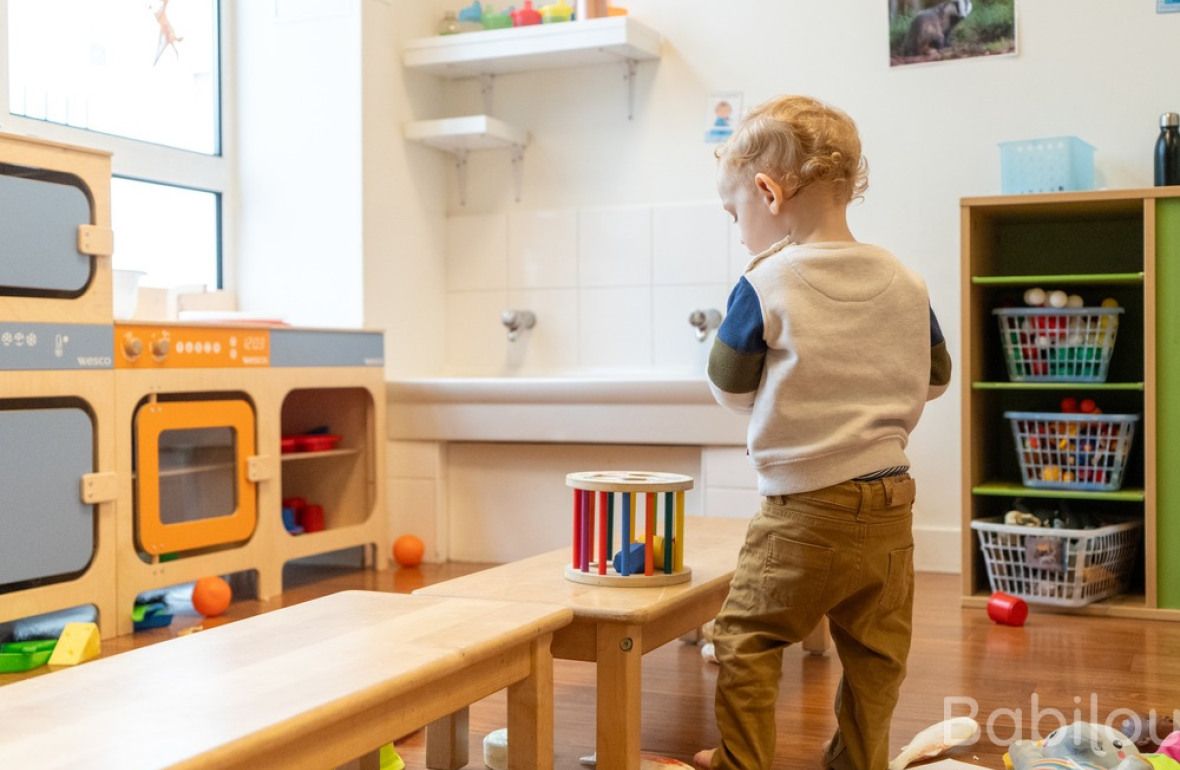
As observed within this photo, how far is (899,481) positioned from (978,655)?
3.66 ft

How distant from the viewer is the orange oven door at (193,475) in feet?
9.88

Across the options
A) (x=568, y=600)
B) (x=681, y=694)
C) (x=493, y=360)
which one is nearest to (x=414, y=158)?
(x=493, y=360)

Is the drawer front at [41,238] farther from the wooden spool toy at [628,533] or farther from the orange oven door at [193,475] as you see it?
the wooden spool toy at [628,533]

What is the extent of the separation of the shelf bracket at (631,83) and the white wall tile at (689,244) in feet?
1.09

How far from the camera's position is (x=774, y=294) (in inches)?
65.3

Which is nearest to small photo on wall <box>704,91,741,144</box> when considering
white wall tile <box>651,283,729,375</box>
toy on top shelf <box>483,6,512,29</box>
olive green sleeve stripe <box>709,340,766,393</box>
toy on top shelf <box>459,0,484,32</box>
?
white wall tile <box>651,283,729,375</box>

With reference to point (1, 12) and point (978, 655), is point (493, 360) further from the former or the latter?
point (978, 655)

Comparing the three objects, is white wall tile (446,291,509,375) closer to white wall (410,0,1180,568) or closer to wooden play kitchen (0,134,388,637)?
white wall (410,0,1180,568)

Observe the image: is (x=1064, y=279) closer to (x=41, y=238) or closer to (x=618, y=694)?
(x=618, y=694)

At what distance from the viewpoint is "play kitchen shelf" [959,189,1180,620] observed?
3.06 metres

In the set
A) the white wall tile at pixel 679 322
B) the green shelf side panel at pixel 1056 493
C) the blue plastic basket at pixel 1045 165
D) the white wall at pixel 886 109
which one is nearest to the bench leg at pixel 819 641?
the green shelf side panel at pixel 1056 493

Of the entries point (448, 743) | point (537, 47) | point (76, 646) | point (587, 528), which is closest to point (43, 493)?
point (76, 646)

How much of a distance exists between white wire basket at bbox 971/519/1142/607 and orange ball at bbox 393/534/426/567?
162cm

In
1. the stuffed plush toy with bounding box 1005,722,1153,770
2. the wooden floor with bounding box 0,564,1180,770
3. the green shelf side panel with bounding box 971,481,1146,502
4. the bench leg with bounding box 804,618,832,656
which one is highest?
the green shelf side panel with bounding box 971,481,1146,502
